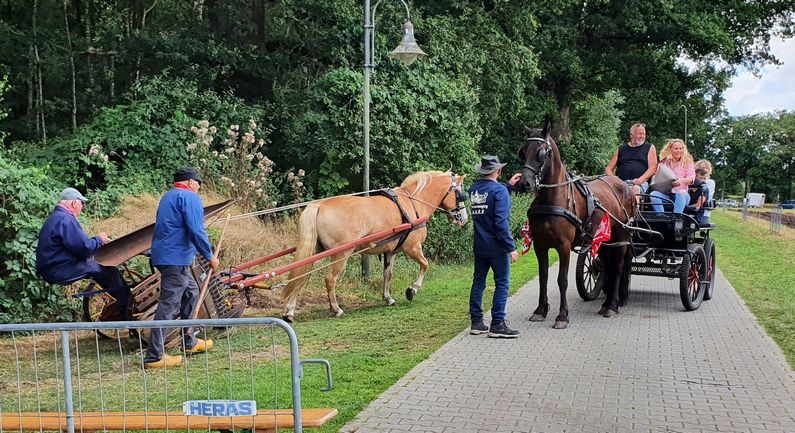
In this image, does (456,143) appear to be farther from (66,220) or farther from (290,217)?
(66,220)

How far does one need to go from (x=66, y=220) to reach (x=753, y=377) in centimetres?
694

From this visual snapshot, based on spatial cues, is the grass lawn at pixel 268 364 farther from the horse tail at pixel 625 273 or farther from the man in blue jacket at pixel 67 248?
the horse tail at pixel 625 273

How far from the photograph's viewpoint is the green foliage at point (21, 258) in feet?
27.9

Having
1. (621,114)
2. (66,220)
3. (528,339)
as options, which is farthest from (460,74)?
(621,114)

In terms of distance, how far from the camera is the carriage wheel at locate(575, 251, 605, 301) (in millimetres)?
10508

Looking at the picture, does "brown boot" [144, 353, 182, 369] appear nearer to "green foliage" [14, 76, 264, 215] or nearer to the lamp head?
"green foliage" [14, 76, 264, 215]

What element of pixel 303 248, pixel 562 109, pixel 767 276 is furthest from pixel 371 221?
pixel 562 109

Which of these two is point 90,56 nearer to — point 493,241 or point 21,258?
point 21,258

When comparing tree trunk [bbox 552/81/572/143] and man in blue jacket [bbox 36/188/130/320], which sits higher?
tree trunk [bbox 552/81/572/143]

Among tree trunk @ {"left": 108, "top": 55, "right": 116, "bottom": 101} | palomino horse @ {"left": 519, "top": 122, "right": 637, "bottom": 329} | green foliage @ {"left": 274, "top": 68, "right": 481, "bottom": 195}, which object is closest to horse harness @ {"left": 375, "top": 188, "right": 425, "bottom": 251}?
palomino horse @ {"left": 519, "top": 122, "right": 637, "bottom": 329}

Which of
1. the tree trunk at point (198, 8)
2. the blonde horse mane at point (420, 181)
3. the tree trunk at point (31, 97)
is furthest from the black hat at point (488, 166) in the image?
the tree trunk at point (31, 97)

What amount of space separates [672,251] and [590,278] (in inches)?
57.1

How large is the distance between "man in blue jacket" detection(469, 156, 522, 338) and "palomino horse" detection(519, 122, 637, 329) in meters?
0.36

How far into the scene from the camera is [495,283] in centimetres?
800
